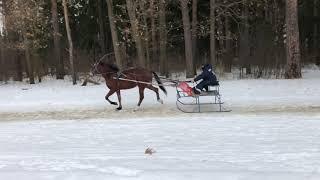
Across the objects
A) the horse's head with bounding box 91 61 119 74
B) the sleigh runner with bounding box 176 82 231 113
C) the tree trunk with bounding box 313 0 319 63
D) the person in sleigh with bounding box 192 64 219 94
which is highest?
the tree trunk with bounding box 313 0 319 63

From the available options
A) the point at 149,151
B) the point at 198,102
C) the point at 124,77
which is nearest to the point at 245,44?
the point at 124,77

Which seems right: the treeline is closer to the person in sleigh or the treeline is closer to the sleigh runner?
the sleigh runner

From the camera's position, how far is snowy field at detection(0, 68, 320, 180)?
9430 mm

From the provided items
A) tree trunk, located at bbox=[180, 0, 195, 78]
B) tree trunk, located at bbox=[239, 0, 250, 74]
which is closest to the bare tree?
tree trunk, located at bbox=[180, 0, 195, 78]

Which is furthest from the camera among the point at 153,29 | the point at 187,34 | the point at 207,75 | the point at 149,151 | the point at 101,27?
the point at 101,27

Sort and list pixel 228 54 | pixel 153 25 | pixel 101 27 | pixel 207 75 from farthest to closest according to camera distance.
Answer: pixel 101 27
pixel 228 54
pixel 153 25
pixel 207 75

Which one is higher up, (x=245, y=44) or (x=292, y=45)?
(x=245, y=44)

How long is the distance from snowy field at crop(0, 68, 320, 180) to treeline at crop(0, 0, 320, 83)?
8916mm

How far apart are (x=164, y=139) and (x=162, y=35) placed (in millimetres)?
21145

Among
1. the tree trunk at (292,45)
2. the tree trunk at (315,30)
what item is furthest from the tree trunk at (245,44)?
the tree trunk at (315,30)

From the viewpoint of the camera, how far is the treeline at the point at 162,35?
29453 mm

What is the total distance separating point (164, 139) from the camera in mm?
12500

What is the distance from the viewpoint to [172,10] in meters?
36.5

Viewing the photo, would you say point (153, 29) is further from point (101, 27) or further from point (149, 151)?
point (149, 151)
